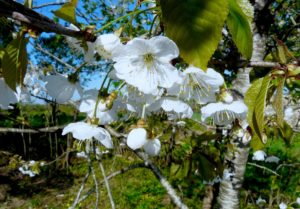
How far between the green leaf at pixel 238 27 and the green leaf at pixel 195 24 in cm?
10

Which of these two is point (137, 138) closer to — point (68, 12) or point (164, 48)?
point (164, 48)

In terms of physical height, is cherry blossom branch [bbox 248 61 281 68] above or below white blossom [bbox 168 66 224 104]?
above

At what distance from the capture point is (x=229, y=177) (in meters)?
2.25

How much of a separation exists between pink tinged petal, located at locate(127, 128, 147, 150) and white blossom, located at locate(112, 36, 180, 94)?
0.15 meters

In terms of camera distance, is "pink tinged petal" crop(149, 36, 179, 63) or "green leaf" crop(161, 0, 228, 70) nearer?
"green leaf" crop(161, 0, 228, 70)

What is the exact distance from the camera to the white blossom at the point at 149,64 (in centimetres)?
66

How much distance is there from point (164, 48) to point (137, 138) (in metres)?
0.26

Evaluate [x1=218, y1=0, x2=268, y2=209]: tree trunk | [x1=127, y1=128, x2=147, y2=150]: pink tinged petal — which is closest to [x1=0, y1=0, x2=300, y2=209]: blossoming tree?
[x1=127, y1=128, x2=147, y2=150]: pink tinged petal

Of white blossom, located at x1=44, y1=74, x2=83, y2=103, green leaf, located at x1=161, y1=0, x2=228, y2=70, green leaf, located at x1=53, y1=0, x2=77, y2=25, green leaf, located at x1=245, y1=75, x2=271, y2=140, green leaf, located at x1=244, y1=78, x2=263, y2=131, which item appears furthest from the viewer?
white blossom, located at x1=44, y1=74, x2=83, y2=103

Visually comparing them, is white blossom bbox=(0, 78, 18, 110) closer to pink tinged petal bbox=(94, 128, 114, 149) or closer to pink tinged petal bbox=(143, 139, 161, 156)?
pink tinged petal bbox=(94, 128, 114, 149)

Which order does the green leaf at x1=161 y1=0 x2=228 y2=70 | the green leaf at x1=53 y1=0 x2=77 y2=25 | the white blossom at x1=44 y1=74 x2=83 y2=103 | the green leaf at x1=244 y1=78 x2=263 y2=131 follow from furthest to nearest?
the white blossom at x1=44 y1=74 x2=83 y2=103
the green leaf at x1=244 y1=78 x2=263 y2=131
the green leaf at x1=53 y1=0 x2=77 y2=25
the green leaf at x1=161 y1=0 x2=228 y2=70

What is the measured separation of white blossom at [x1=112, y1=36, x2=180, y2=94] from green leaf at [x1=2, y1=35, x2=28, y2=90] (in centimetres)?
16

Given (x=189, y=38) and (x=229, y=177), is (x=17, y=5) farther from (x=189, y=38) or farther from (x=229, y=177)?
(x=229, y=177)

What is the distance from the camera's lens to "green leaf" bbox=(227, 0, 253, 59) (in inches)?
19.6
